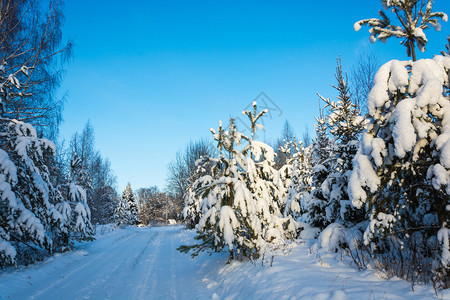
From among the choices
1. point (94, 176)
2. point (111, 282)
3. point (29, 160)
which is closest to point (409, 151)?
point (111, 282)

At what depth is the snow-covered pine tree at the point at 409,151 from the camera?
3.43 m

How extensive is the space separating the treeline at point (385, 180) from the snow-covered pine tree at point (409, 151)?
0.05 feet

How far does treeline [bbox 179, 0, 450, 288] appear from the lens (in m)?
3.54

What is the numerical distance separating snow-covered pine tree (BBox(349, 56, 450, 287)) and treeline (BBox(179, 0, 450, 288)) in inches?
0.6

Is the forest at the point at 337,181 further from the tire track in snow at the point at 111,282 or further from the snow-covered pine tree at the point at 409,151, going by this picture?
the tire track in snow at the point at 111,282

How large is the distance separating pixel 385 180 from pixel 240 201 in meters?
3.26

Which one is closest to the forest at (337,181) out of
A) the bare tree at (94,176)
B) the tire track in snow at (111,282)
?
the tire track in snow at (111,282)

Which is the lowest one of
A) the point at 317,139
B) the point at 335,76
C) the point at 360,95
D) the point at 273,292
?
the point at 273,292

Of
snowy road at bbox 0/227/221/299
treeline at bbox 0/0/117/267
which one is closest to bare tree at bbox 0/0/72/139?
treeline at bbox 0/0/117/267

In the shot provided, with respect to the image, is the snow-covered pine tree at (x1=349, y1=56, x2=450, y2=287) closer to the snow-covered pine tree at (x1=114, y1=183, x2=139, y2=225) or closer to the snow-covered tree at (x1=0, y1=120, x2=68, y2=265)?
the snow-covered tree at (x1=0, y1=120, x2=68, y2=265)

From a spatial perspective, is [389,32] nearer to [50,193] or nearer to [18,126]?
[18,126]

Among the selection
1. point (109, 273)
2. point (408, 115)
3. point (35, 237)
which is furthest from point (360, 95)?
point (35, 237)

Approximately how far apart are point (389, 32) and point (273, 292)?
5310mm

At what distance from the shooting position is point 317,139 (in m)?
11.7
